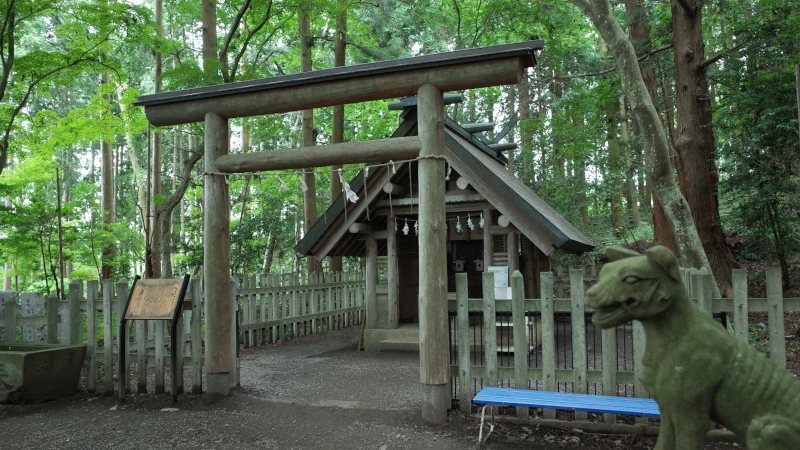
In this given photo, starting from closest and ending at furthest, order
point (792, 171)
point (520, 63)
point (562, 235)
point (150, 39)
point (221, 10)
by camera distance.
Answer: point (520, 63)
point (562, 235)
point (792, 171)
point (150, 39)
point (221, 10)

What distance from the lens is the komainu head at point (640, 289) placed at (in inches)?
116

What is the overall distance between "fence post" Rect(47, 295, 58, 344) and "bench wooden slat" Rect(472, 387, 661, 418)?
20.5 feet

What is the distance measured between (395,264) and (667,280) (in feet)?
28.9

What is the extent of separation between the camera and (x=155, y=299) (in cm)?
669

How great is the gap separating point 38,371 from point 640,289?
7.12 metres

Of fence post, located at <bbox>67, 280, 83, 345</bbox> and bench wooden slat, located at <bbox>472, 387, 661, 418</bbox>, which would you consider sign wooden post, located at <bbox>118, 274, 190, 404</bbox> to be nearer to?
fence post, located at <bbox>67, 280, 83, 345</bbox>

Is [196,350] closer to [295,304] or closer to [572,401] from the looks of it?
[572,401]

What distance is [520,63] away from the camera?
A: 5.64 m

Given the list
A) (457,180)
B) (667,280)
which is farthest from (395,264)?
(667,280)

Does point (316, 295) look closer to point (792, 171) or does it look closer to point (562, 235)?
point (562, 235)

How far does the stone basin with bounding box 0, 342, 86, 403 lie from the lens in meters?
6.34

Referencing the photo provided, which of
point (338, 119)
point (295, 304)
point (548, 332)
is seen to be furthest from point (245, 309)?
point (548, 332)

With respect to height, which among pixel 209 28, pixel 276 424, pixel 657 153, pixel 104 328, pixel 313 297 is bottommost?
pixel 276 424

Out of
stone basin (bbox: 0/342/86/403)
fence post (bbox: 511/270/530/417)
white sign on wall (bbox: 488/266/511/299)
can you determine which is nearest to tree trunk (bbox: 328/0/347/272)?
white sign on wall (bbox: 488/266/511/299)
